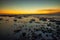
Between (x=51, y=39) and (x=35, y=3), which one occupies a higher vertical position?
(x=35, y=3)

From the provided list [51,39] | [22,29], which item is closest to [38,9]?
[22,29]

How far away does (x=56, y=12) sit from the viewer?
6.00 feet

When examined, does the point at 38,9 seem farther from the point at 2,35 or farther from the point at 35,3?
the point at 2,35

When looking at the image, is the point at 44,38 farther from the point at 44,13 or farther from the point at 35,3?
the point at 35,3

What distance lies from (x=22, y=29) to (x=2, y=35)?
1.13 ft

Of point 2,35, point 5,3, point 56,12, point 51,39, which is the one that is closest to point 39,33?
point 51,39

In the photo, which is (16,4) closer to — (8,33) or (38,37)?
(8,33)

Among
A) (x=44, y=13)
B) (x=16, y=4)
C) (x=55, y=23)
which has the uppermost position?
(x=16, y=4)

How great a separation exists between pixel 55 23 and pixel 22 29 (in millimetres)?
560

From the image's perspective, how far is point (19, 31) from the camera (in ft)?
5.83

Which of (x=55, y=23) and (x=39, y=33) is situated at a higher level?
(x=55, y=23)

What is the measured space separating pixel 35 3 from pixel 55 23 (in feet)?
1.57

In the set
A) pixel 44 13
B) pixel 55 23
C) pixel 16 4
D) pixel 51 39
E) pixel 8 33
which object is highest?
pixel 16 4

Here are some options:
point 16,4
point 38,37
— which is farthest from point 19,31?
point 16,4
